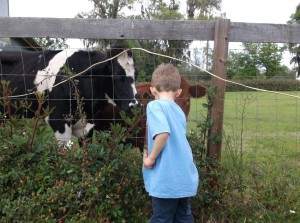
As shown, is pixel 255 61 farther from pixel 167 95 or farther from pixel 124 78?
pixel 167 95

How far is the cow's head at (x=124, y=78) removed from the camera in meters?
5.05

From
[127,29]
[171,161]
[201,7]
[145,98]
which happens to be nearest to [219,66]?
[127,29]

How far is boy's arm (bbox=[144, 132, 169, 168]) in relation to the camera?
9.32 feet

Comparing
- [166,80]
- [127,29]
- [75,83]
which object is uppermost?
[127,29]

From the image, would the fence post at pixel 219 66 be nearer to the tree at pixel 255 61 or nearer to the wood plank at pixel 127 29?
the wood plank at pixel 127 29

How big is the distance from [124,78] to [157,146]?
2.37 metres

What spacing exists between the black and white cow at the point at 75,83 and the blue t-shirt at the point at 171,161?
2.03 m

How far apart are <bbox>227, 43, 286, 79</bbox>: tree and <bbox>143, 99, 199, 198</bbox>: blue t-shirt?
202cm

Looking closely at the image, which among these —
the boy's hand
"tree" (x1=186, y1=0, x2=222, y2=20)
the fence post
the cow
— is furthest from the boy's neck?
"tree" (x1=186, y1=0, x2=222, y2=20)

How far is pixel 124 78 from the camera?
5121mm

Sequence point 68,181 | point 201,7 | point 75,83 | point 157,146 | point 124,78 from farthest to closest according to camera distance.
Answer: point 201,7 < point 124,78 < point 75,83 < point 68,181 < point 157,146

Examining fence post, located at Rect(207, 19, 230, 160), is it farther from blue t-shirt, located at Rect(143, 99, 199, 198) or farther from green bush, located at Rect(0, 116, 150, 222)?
blue t-shirt, located at Rect(143, 99, 199, 198)

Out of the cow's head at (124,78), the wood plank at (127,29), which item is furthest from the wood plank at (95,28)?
the cow's head at (124,78)

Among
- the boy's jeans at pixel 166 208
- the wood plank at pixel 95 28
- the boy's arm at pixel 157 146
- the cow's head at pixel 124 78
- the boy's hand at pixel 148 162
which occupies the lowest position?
the boy's jeans at pixel 166 208
